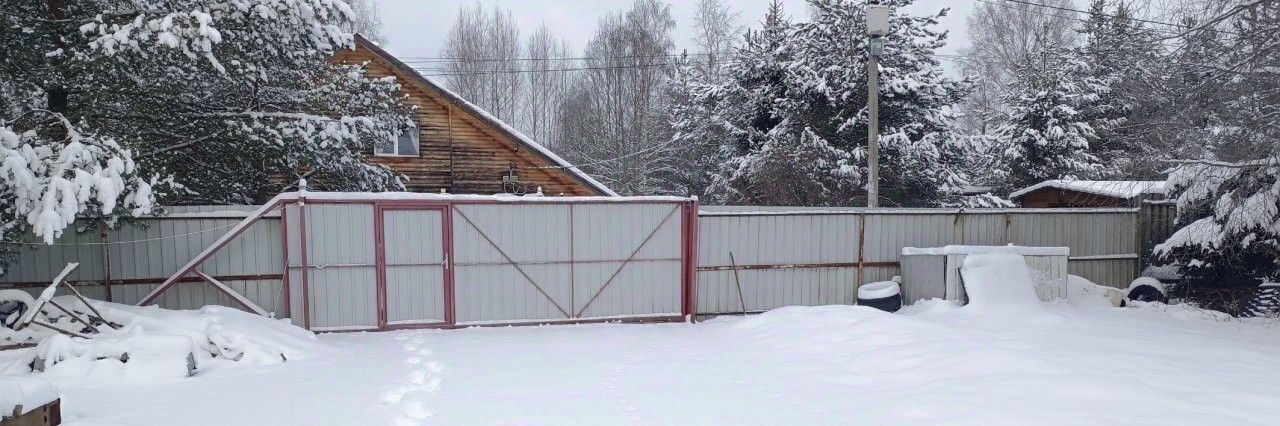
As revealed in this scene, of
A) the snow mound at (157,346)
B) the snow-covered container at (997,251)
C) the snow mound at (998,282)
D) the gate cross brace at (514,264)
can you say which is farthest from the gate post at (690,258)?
the snow mound at (157,346)

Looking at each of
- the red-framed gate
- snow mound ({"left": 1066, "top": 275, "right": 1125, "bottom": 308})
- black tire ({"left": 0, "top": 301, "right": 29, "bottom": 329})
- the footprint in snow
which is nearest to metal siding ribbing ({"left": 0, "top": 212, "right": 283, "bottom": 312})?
the red-framed gate

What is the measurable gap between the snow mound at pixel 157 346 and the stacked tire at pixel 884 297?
6.87 m

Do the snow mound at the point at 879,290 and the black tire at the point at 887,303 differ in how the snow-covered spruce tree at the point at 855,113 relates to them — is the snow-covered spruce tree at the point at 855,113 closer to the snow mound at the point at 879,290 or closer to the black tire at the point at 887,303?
the snow mound at the point at 879,290

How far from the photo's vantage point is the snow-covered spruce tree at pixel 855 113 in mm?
16125

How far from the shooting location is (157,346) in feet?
19.5

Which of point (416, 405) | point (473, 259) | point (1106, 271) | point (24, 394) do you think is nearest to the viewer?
point (24, 394)

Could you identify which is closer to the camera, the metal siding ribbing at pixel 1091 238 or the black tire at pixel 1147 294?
the black tire at pixel 1147 294

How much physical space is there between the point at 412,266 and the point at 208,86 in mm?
4034

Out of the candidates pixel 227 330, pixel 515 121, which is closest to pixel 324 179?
pixel 227 330

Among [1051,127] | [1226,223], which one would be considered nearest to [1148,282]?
[1226,223]

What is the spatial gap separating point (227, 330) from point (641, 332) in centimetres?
450

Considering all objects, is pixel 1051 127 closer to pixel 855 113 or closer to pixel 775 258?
pixel 855 113

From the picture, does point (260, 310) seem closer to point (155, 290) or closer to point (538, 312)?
point (155, 290)

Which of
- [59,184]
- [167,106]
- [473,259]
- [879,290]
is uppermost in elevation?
[167,106]
